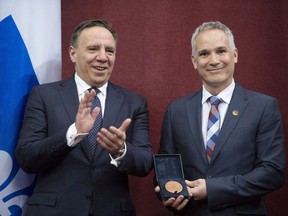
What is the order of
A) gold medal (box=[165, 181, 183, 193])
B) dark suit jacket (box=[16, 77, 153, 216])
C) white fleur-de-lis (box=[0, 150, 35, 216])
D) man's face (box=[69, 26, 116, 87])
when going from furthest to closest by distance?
man's face (box=[69, 26, 116, 87])
white fleur-de-lis (box=[0, 150, 35, 216])
dark suit jacket (box=[16, 77, 153, 216])
gold medal (box=[165, 181, 183, 193])

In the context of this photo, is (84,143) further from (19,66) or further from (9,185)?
(19,66)

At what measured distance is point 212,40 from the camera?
1.99 m

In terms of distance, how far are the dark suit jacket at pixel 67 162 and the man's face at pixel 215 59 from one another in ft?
1.42

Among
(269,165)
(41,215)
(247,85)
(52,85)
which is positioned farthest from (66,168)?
(247,85)

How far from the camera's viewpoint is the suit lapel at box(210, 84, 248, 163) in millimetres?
1832

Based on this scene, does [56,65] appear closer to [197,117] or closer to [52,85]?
[52,85]

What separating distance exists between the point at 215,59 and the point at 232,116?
293 mm

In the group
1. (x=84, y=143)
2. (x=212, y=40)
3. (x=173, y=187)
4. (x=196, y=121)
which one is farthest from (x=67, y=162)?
(x=212, y=40)

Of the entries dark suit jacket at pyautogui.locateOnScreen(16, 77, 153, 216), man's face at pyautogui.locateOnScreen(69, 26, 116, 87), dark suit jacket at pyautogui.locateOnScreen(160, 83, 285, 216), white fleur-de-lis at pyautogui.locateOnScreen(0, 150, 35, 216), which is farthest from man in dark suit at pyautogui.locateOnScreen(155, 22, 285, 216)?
white fleur-de-lis at pyautogui.locateOnScreen(0, 150, 35, 216)

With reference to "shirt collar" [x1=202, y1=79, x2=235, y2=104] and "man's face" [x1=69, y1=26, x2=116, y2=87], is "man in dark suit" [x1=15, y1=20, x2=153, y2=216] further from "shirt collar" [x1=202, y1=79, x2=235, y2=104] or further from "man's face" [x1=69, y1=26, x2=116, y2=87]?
"shirt collar" [x1=202, y1=79, x2=235, y2=104]

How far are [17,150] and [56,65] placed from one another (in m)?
0.56

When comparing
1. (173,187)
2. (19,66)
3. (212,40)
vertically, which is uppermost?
(212,40)

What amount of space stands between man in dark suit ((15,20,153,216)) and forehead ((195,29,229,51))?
1.45 feet

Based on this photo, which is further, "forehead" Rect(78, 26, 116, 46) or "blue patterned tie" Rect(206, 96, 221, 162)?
"forehead" Rect(78, 26, 116, 46)
